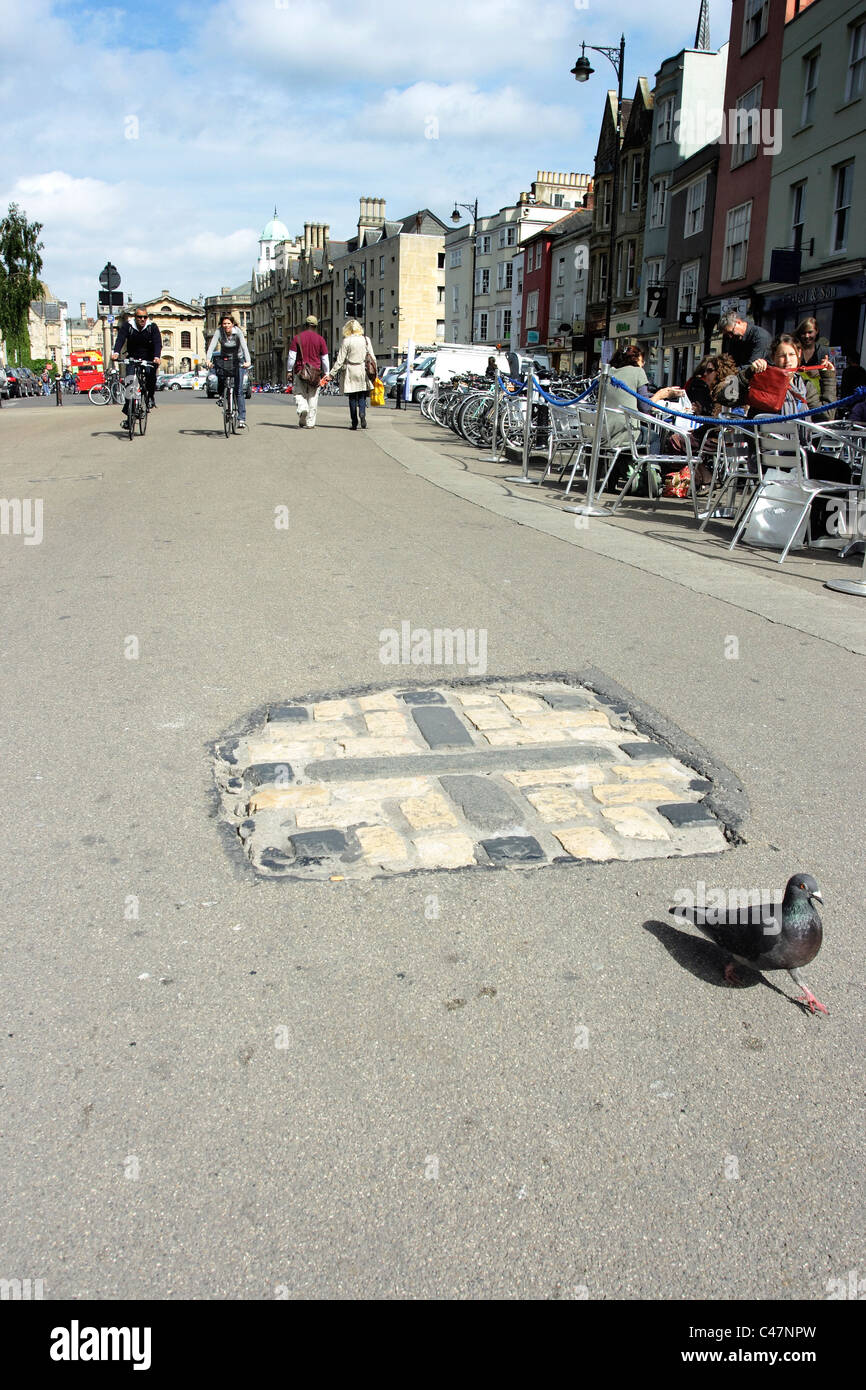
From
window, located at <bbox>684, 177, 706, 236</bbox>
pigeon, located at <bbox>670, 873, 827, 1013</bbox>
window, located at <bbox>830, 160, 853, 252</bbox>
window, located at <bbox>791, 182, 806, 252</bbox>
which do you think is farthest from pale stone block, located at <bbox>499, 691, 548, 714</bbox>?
window, located at <bbox>684, 177, 706, 236</bbox>

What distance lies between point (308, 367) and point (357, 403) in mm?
1224

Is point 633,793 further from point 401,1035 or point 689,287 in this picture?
point 689,287

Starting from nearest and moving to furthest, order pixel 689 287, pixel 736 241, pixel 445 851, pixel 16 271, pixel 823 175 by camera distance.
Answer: pixel 445 851 < pixel 823 175 < pixel 736 241 < pixel 689 287 < pixel 16 271

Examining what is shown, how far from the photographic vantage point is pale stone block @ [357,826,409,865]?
3.32 meters

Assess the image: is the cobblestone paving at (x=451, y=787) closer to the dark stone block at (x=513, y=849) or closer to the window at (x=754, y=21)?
the dark stone block at (x=513, y=849)

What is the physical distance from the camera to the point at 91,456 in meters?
14.5

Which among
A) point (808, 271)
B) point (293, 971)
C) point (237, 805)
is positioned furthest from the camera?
point (808, 271)

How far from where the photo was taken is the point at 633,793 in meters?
3.87

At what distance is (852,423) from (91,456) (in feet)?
33.0

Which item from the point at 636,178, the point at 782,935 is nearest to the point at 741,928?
the point at 782,935

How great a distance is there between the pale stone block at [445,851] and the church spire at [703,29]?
48.2 meters

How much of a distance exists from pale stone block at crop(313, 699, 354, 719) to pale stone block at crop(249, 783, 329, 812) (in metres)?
0.76
